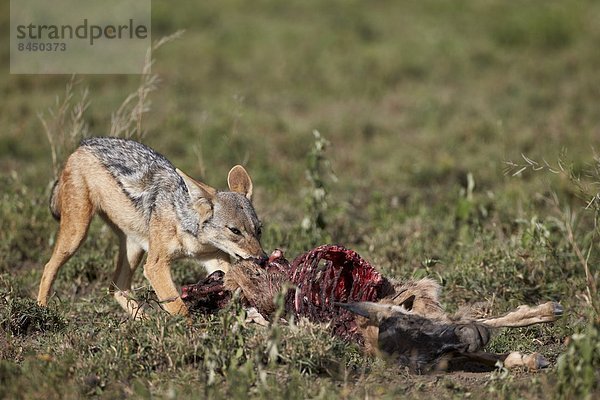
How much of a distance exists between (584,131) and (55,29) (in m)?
7.73

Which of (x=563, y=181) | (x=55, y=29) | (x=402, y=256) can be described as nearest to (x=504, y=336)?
(x=402, y=256)

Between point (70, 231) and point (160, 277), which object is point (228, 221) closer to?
point (160, 277)

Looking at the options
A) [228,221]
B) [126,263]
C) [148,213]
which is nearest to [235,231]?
[228,221]

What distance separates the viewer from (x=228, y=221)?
604 centimetres

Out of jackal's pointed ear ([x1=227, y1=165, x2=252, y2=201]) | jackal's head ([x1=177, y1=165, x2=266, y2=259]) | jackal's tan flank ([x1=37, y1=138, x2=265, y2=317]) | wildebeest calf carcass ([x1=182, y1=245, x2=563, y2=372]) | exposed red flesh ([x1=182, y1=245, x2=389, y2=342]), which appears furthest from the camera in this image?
jackal's pointed ear ([x1=227, y1=165, x2=252, y2=201])

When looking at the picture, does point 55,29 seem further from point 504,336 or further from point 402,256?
point 504,336

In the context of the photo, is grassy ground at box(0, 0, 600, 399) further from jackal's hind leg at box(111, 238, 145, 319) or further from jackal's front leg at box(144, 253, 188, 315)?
jackal's front leg at box(144, 253, 188, 315)

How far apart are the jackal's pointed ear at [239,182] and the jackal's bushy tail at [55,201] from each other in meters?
1.41

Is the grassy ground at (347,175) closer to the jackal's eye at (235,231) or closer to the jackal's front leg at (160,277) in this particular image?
the jackal's front leg at (160,277)

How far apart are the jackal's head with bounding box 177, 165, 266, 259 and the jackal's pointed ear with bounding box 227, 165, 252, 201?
0.17m

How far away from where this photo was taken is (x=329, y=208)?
8.41 m

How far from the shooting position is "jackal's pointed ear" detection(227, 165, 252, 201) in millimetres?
6523

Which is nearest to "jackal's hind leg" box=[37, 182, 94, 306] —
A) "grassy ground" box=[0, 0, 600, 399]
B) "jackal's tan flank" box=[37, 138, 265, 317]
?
"jackal's tan flank" box=[37, 138, 265, 317]

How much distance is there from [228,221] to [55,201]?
5.73 ft
